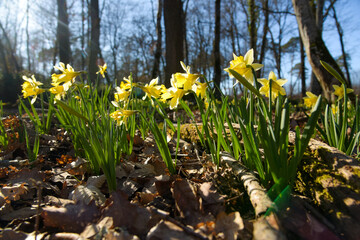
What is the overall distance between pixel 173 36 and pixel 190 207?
6.03 meters

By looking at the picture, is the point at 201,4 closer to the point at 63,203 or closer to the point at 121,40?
the point at 121,40

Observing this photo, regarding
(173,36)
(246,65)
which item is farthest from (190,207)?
(173,36)

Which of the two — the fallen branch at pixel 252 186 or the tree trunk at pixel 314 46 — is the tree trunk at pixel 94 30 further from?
the fallen branch at pixel 252 186

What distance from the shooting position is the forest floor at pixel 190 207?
2.34 feet

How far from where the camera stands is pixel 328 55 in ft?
12.0

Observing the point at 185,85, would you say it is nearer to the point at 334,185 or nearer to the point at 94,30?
the point at 334,185

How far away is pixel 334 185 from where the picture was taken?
33.8 inches

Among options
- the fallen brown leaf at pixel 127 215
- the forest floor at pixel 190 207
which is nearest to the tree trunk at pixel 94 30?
the forest floor at pixel 190 207

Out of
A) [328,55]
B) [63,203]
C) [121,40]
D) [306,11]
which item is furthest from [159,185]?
[121,40]

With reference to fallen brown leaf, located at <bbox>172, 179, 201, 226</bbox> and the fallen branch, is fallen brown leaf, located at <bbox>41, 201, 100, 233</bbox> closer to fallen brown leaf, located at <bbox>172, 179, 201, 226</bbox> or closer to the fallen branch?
fallen brown leaf, located at <bbox>172, 179, 201, 226</bbox>

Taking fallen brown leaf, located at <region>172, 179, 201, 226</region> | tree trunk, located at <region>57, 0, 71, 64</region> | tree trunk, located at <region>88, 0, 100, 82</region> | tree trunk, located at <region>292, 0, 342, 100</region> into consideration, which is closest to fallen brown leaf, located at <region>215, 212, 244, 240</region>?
fallen brown leaf, located at <region>172, 179, 201, 226</region>

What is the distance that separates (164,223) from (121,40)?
24079mm

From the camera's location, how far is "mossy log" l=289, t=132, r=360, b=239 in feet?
2.44

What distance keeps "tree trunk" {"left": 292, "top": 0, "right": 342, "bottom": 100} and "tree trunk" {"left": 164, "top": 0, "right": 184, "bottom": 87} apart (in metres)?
3.16
